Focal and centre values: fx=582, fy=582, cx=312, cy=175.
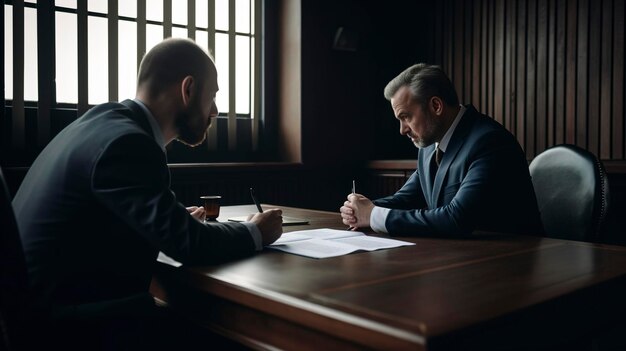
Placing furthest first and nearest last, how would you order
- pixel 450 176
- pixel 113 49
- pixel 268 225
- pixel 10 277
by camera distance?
pixel 113 49 < pixel 450 176 < pixel 268 225 < pixel 10 277

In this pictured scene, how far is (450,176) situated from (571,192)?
0.46 m

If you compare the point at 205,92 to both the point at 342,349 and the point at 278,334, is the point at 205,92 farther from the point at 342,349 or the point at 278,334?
the point at 342,349

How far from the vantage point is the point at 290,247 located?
1641 mm

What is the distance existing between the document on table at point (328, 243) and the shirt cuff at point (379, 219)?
2.5 inches

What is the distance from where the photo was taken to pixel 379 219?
199 centimetres

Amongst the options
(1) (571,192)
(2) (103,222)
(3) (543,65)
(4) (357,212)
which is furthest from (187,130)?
Result: (3) (543,65)

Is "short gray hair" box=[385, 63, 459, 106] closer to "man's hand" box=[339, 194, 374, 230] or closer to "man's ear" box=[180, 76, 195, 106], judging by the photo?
"man's hand" box=[339, 194, 374, 230]

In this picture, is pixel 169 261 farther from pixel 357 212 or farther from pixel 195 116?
pixel 357 212

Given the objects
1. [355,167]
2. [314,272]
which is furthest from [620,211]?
[314,272]

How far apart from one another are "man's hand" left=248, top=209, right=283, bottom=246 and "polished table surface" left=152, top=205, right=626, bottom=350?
0.15 ft

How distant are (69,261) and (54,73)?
2.42 metres

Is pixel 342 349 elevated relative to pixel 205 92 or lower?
lower

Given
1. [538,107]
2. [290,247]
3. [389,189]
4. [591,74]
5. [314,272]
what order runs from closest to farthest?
[314,272]
[290,247]
[591,74]
[538,107]
[389,189]

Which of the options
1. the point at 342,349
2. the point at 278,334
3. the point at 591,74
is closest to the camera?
the point at 342,349
